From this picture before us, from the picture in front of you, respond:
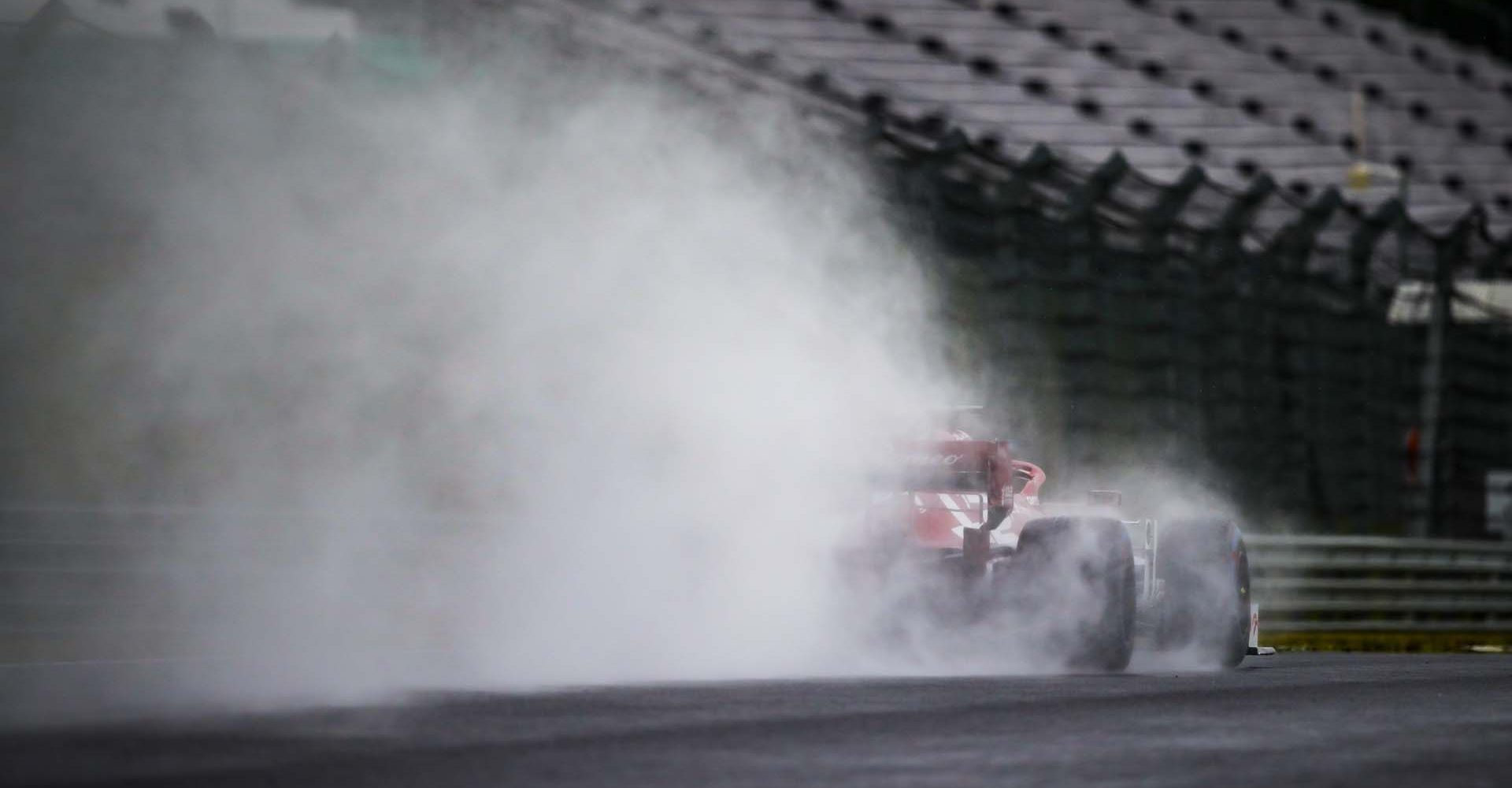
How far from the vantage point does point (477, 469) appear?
15.3m

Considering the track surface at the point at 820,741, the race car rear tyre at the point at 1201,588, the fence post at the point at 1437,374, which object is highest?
the fence post at the point at 1437,374

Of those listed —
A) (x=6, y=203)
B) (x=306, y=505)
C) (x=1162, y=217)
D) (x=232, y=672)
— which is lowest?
(x=232, y=672)

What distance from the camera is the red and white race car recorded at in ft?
38.3

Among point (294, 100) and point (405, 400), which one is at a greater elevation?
point (294, 100)

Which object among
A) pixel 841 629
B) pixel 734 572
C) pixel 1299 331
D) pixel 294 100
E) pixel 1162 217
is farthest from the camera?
pixel 1299 331

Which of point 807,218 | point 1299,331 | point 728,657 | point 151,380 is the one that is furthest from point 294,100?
point 1299,331

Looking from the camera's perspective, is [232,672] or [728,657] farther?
[728,657]

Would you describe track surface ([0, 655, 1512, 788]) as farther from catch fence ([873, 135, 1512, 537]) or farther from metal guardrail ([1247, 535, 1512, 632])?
catch fence ([873, 135, 1512, 537])

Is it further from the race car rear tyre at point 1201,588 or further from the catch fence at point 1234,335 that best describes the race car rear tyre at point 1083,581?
the catch fence at point 1234,335

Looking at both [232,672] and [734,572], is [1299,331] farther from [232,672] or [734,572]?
[232,672]

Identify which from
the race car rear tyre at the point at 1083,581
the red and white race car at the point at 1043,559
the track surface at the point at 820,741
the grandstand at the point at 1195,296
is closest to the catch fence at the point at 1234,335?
the grandstand at the point at 1195,296

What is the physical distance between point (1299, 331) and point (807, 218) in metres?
11.2

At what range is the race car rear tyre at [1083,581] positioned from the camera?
1158 cm

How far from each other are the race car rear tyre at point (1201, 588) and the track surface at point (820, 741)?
2294 mm
